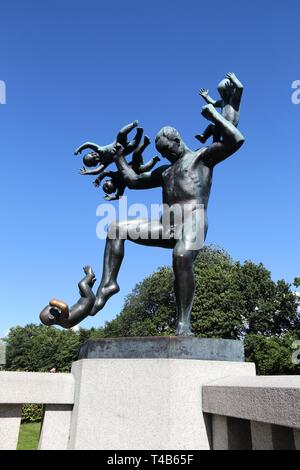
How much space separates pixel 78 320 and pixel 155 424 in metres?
1.29

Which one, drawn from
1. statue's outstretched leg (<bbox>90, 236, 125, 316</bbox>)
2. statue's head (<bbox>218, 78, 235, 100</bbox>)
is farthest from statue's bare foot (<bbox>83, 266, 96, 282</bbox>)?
statue's head (<bbox>218, 78, 235, 100</bbox>)

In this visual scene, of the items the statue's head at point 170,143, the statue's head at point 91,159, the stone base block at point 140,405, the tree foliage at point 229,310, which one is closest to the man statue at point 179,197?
the statue's head at point 170,143

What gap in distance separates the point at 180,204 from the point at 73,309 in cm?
163

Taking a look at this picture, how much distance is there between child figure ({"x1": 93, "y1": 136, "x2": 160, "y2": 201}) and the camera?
530cm

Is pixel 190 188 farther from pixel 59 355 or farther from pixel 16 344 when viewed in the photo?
pixel 16 344

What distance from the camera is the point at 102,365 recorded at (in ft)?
12.0

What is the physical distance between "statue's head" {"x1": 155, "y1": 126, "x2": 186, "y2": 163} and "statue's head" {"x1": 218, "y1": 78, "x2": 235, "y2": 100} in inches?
29.5

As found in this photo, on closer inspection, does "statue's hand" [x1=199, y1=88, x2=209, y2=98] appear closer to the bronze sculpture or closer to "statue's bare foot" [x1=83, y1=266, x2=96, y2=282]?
the bronze sculpture

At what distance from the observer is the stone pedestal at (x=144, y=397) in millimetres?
3354

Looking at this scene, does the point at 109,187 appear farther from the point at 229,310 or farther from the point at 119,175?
the point at 229,310

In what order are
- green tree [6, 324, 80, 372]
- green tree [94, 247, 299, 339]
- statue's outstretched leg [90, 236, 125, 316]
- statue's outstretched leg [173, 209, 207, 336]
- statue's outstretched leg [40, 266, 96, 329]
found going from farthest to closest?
green tree [6, 324, 80, 372]
green tree [94, 247, 299, 339]
statue's outstretched leg [90, 236, 125, 316]
statue's outstretched leg [173, 209, 207, 336]
statue's outstretched leg [40, 266, 96, 329]

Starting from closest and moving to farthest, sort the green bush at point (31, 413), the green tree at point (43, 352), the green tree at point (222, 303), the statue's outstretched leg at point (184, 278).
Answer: the statue's outstretched leg at point (184, 278)
the green bush at point (31, 413)
the green tree at point (222, 303)
the green tree at point (43, 352)

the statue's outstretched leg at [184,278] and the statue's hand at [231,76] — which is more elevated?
the statue's hand at [231,76]

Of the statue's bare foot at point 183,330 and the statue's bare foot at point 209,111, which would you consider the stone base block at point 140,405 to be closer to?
the statue's bare foot at point 183,330
